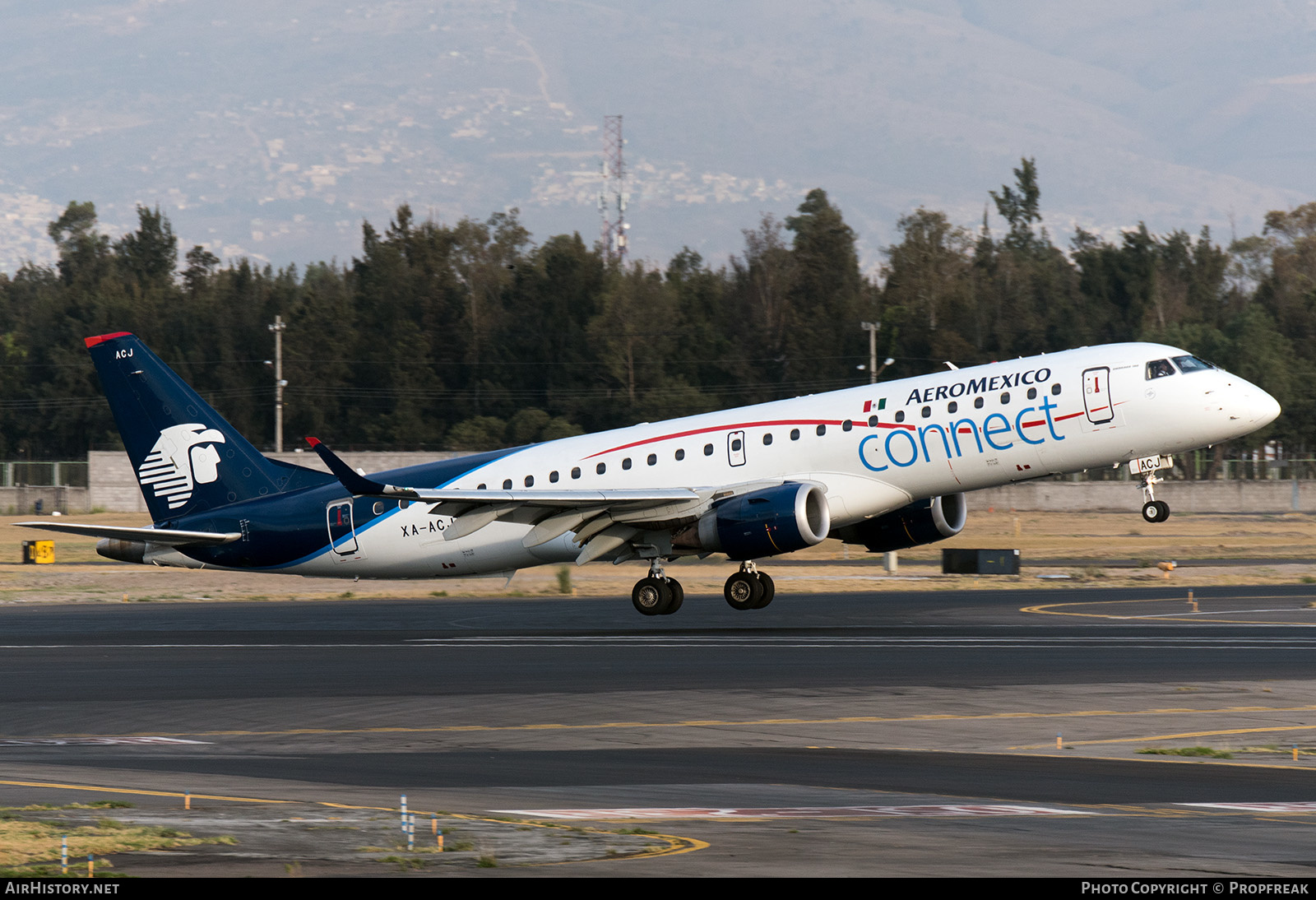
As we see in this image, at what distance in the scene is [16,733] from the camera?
19.0 meters

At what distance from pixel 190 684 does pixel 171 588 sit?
28346 millimetres

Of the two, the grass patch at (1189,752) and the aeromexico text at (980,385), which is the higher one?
the aeromexico text at (980,385)

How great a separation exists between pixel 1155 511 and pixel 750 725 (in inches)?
559

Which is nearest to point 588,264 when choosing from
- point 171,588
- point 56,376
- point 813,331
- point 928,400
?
point 813,331

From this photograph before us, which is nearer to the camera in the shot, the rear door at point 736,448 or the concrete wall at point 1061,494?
the rear door at point 736,448

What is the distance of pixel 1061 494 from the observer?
93625mm

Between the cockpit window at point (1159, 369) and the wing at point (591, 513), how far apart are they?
833cm

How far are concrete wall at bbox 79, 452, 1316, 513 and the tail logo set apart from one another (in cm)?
5414

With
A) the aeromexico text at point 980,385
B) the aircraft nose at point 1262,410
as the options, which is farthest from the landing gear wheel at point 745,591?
the aircraft nose at point 1262,410

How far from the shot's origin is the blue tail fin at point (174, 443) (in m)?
36.1

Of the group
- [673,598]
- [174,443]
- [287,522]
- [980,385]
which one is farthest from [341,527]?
[980,385]

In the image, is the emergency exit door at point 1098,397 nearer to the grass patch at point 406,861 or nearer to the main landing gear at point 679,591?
the main landing gear at point 679,591

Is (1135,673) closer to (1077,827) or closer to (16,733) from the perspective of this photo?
(1077,827)

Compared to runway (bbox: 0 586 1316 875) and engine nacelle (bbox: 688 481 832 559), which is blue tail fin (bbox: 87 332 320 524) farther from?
engine nacelle (bbox: 688 481 832 559)
